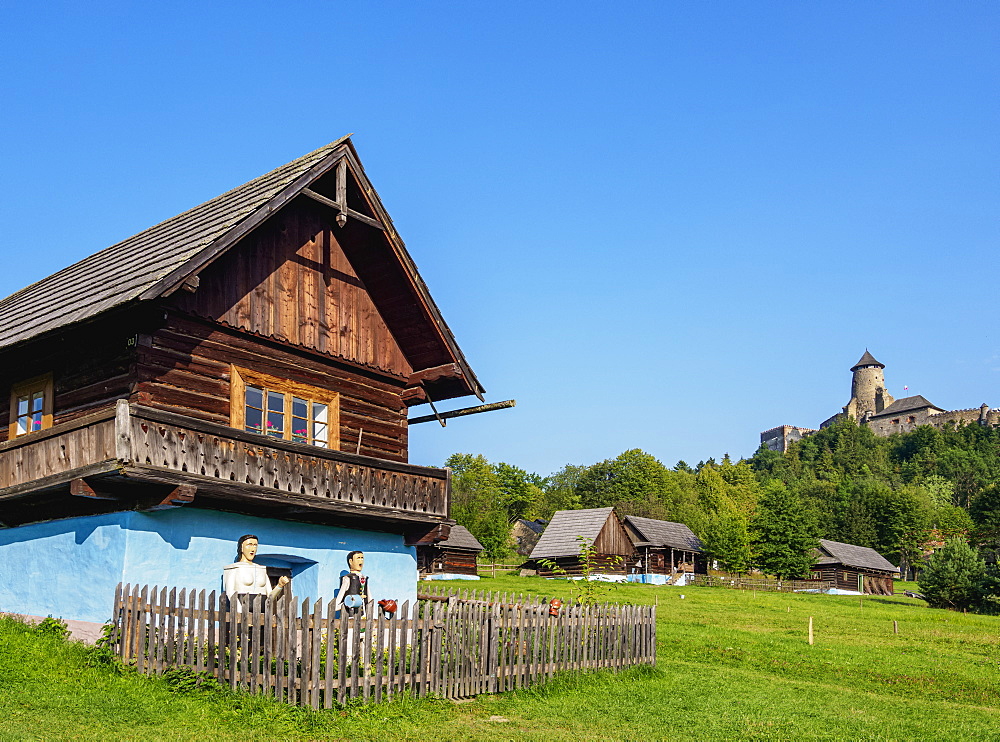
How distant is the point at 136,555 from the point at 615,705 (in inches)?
296

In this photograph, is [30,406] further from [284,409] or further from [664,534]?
[664,534]

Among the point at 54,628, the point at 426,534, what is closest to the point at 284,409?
the point at 426,534

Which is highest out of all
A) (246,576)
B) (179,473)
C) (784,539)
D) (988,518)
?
(988,518)

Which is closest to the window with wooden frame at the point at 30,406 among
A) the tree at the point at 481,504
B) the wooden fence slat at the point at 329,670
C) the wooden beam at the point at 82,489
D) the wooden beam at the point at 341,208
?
the wooden beam at the point at 82,489

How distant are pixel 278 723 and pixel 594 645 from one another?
677cm

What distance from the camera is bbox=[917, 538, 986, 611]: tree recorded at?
159 ft

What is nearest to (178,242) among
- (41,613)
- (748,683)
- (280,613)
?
(41,613)

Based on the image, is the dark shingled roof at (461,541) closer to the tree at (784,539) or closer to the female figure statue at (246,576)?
the tree at (784,539)

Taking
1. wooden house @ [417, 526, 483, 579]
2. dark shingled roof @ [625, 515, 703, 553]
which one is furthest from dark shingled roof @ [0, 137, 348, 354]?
dark shingled roof @ [625, 515, 703, 553]

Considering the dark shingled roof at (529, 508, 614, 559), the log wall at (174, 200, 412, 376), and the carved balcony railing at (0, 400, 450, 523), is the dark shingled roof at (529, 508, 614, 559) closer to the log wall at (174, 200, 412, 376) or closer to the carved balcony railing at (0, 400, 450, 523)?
the log wall at (174, 200, 412, 376)

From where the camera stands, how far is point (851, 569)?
262 ft

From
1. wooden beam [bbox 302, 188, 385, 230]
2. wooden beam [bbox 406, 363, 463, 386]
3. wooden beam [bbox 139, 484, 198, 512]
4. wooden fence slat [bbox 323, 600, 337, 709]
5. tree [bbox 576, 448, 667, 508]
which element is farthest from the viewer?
tree [bbox 576, 448, 667, 508]

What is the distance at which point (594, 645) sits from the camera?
15945 mm

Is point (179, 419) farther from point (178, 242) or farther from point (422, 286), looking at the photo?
point (422, 286)
